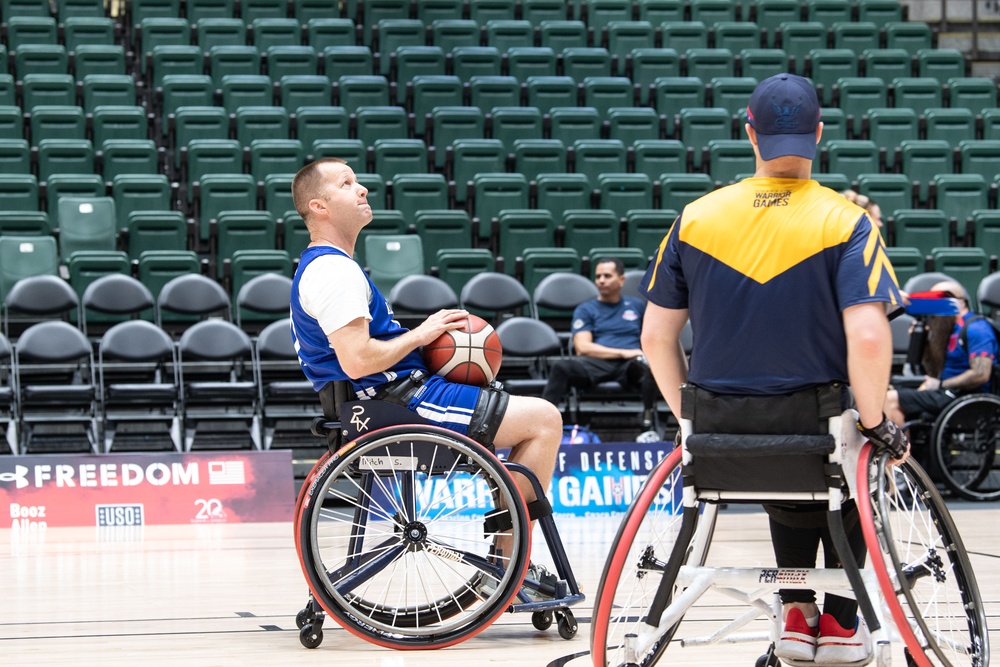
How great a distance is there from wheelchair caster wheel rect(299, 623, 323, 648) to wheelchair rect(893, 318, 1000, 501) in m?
4.60

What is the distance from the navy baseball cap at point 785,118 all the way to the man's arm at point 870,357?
32 centimetres

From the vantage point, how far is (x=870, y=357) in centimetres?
220

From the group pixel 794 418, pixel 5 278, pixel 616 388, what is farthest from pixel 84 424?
pixel 794 418

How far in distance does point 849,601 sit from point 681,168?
8.30 metres

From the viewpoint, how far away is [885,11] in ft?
43.1

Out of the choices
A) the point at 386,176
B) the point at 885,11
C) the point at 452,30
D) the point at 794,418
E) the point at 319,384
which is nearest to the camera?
the point at 794,418

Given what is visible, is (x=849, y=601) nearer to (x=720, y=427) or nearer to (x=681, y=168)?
(x=720, y=427)

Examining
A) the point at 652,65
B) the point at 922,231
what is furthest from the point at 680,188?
the point at 652,65

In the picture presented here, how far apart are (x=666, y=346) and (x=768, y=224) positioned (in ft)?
1.07

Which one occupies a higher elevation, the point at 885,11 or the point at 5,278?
the point at 885,11

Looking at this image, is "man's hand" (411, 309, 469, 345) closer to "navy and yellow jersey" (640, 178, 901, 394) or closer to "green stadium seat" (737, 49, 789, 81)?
"navy and yellow jersey" (640, 178, 901, 394)

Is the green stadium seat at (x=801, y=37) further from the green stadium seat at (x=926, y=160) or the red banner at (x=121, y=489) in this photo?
the red banner at (x=121, y=489)

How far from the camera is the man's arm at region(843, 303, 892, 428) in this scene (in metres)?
2.20

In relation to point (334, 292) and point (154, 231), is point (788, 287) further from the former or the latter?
point (154, 231)
